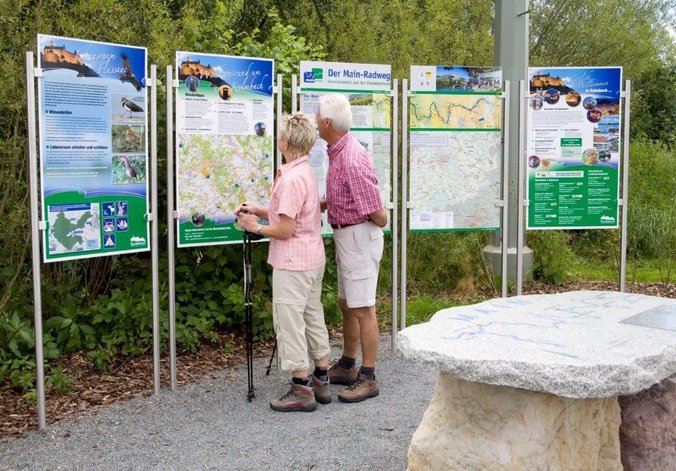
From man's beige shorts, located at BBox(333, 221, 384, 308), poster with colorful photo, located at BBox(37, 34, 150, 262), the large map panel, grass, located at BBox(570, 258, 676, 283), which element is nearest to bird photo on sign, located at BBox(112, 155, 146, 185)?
poster with colorful photo, located at BBox(37, 34, 150, 262)

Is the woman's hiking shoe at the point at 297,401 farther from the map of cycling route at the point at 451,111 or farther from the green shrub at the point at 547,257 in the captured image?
the green shrub at the point at 547,257

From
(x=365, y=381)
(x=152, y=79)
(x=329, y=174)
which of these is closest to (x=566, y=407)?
(x=365, y=381)

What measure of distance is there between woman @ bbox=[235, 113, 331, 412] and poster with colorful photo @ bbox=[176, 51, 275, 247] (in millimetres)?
504

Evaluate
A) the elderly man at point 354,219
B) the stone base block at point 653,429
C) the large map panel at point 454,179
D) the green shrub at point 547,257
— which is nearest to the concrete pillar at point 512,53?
the green shrub at point 547,257

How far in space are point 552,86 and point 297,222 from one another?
2.69 metres

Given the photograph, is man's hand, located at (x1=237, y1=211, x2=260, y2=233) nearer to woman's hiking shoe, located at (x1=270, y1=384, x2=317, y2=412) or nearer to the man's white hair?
the man's white hair

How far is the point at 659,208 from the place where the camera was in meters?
11.1

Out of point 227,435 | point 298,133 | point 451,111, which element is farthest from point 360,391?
point 451,111

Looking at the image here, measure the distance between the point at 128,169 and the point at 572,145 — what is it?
137 inches

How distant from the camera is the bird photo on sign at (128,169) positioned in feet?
16.3

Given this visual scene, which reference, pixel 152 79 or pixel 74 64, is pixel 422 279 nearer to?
pixel 152 79

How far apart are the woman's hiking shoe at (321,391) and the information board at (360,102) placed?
1273 mm

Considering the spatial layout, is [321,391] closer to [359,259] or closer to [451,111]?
[359,259]

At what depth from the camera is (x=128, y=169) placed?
503cm
